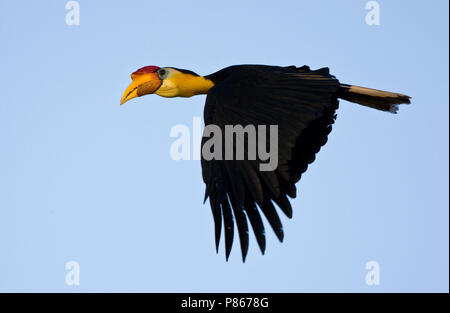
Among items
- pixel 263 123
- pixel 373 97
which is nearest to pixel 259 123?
pixel 263 123

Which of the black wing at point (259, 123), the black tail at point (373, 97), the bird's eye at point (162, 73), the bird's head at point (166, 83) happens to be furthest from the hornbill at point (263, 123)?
the bird's eye at point (162, 73)

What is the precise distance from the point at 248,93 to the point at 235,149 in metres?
0.86

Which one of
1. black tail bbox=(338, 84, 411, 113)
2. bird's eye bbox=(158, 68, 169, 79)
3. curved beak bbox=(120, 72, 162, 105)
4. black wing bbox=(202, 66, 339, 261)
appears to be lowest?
black wing bbox=(202, 66, 339, 261)

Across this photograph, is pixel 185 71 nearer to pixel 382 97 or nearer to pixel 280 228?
pixel 382 97

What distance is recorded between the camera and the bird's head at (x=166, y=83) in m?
10.4

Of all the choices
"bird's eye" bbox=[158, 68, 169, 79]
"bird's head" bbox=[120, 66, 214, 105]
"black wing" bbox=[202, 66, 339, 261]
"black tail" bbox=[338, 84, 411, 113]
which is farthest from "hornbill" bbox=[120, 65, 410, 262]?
"bird's eye" bbox=[158, 68, 169, 79]

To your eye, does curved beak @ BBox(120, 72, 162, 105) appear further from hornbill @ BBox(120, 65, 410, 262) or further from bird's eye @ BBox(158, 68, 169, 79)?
hornbill @ BBox(120, 65, 410, 262)

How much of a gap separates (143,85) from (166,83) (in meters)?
0.32

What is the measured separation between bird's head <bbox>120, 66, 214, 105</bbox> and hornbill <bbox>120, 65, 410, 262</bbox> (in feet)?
2.98

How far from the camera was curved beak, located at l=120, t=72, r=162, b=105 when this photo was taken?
10500 millimetres

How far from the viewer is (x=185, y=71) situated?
10.6m

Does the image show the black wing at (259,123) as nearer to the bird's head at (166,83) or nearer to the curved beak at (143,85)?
the bird's head at (166,83)
